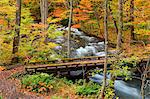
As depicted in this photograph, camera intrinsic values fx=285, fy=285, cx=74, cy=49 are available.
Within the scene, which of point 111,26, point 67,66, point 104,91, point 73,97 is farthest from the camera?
point 111,26

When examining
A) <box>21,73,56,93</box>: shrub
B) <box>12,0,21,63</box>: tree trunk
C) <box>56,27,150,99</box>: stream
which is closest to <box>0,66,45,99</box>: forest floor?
<box>21,73,56,93</box>: shrub

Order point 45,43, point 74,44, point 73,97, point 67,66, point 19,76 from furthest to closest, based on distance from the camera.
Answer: point 74,44 → point 45,43 → point 67,66 → point 19,76 → point 73,97

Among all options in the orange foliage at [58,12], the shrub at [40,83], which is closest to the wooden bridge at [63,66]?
the shrub at [40,83]

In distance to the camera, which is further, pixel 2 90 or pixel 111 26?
pixel 111 26

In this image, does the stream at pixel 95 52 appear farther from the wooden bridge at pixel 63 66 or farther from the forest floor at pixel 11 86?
the forest floor at pixel 11 86

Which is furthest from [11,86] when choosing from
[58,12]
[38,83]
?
[58,12]

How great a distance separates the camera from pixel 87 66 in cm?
1958

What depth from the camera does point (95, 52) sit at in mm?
30281

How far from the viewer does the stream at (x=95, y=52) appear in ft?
60.3

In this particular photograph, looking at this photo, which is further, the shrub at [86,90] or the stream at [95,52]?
the stream at [95,52]

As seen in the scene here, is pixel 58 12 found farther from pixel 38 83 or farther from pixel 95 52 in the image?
pixel 38 83

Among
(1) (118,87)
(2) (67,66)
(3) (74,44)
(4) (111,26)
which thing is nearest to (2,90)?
(2) (67,66)

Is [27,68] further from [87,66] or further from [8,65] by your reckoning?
[87,66]

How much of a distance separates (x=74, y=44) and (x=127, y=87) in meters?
14.0
